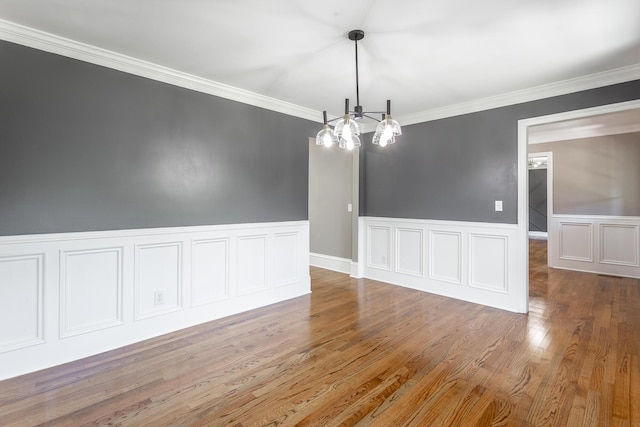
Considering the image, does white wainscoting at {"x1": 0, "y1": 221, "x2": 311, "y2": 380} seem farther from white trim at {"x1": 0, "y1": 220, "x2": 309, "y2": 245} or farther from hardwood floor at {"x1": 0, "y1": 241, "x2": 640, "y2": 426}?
hardwood floor at {"x1": 0, "y1": 241, "x2": 640, "y2": 426}

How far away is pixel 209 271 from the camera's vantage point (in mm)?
3416

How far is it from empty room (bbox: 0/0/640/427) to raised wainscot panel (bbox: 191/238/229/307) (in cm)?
3

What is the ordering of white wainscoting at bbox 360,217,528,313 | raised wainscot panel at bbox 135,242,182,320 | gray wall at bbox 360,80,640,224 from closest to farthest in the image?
1. raised wainscot panel at bbox 135,242,182,320
2. gray wall at bbox 360,80,640,224
3. white wainscoting at bbox 360,217,528,313

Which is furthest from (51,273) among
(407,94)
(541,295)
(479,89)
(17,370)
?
(541,295)

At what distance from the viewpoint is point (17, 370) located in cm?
233

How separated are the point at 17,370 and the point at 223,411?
1687 mm

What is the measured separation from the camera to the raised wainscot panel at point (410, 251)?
15.1 ft

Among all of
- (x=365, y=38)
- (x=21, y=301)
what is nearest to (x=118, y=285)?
(x=21, y=301)

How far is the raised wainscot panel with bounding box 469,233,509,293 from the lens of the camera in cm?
383

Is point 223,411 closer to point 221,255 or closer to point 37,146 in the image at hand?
point 221,255

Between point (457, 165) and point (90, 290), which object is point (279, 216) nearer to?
point (90, 290)

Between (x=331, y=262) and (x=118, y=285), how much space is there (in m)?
3.66

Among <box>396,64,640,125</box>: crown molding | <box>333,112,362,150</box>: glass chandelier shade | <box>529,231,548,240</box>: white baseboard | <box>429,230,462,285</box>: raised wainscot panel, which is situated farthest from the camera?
<box>529,231,548,240</box>: white baseboard

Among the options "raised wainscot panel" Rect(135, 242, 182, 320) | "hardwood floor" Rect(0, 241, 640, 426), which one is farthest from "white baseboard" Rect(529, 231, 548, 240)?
"raised wainscot panel" Rect(135, 242, 182, 320)
